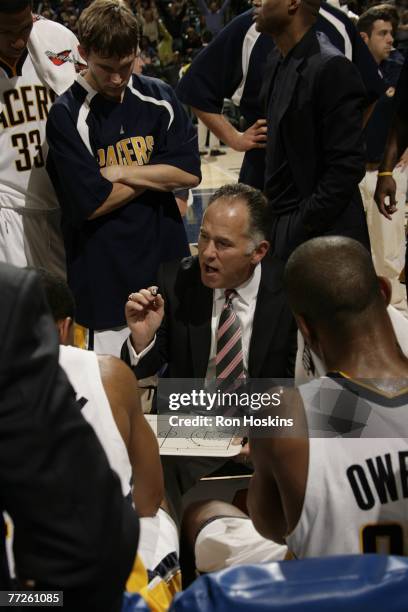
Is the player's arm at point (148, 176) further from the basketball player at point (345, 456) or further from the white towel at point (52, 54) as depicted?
the basketball player at point (345, 456)

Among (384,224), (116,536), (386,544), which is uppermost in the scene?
(116,536)

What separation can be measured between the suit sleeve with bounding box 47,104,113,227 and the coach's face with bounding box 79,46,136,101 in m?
0.17

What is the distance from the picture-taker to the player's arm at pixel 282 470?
1.69 meters

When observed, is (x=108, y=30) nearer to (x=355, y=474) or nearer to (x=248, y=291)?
(x=248, y=291)

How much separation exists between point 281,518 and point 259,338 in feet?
4.35

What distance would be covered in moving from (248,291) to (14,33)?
1.43m

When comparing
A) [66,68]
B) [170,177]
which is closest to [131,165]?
[170,177]

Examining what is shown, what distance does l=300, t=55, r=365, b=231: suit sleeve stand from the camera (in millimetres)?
3314

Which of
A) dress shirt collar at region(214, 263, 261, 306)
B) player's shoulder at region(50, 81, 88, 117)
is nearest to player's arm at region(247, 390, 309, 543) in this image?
dress shirt collar at region(214, 263, 261, 306)

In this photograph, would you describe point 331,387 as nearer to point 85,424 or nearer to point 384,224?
point 85,424

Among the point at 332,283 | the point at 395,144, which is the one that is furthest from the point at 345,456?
the point at 395,144

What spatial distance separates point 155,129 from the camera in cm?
368

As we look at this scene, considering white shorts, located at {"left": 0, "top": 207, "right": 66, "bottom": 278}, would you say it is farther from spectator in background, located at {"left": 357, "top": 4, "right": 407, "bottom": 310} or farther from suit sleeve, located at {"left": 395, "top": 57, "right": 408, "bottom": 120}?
spectator in background, located at {"left": 357, "top": 4, "right": 407, "bottom": 310}

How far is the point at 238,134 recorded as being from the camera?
4.23 m
